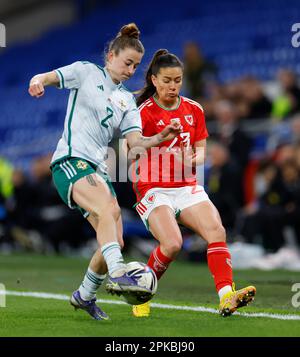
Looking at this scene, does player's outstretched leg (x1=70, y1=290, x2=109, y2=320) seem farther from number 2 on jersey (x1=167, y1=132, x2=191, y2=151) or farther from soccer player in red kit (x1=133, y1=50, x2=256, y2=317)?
number 2 on jersey (x1=167, y1=132, x2=191, y2=151)

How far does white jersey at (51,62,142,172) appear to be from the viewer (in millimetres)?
6102

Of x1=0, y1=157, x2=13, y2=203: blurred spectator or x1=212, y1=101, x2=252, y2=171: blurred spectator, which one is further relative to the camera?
x1=0, y1=157, x2=13, y2=203: blurred spectator

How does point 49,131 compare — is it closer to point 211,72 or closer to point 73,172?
point 211,72

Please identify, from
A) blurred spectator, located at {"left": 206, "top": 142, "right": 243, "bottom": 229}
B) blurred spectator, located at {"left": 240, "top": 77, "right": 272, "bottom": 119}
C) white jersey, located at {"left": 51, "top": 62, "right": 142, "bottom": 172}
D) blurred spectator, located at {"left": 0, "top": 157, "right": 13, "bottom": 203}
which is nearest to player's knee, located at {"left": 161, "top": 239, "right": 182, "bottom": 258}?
white jersey, located at {"left": 51, "top": 62, "right": 142, "bottom": 172}

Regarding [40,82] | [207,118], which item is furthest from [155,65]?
[207,118]

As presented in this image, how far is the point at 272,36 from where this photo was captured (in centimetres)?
1752

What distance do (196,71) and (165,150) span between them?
8.43 meters

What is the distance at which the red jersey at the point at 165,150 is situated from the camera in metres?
6.77

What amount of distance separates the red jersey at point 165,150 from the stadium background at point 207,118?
2.15ft

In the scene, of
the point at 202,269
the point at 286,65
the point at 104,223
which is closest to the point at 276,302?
the point at 104,223

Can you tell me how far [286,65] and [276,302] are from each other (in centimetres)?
968

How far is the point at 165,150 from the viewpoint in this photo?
6.78 metres

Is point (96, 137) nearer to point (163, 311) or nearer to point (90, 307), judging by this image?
point (90, 307)

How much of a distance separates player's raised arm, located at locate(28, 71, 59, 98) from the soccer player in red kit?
40.2 inches
